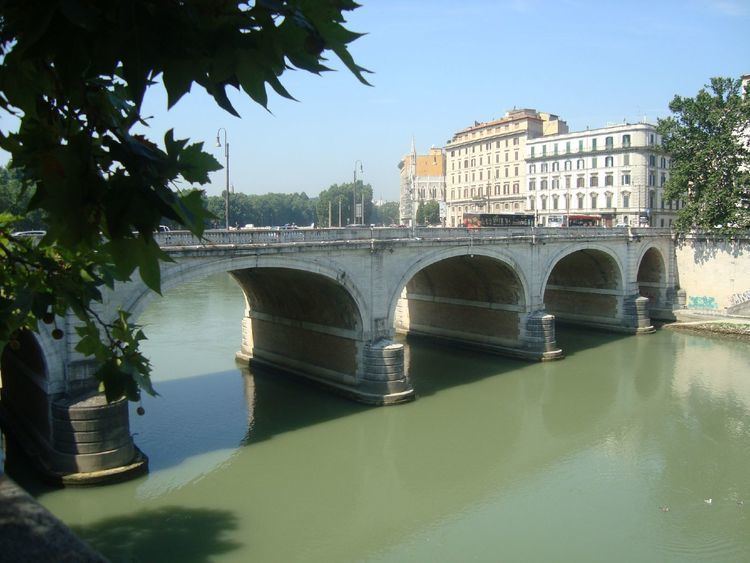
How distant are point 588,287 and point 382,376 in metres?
17.4

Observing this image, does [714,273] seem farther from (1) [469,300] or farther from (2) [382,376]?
(2) [382,376]

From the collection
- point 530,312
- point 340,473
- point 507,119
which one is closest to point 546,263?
point 530,312

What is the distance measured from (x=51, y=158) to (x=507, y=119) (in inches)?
2484

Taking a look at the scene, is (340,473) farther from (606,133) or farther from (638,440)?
(606,133)

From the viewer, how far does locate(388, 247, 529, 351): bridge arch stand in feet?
86.8

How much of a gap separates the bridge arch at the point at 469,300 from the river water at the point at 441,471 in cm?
236

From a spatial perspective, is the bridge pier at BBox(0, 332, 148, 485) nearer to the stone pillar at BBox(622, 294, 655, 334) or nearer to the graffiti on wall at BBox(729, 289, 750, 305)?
the stone pillar at BBox(622, 294, 655, 334)

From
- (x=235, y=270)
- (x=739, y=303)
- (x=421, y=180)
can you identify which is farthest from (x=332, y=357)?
(x=421, y=180)

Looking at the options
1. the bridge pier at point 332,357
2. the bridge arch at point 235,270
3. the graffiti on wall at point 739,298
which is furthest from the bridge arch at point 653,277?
the bridge arch at point 235,270

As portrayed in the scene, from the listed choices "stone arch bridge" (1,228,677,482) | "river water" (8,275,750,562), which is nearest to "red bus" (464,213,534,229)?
"stone arch bridge" (1,228,677,482)

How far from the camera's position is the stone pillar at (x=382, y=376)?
20062mm

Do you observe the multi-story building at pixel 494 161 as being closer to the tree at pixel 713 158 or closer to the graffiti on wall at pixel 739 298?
the tree at pixel 713 158

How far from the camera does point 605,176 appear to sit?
53.2 m

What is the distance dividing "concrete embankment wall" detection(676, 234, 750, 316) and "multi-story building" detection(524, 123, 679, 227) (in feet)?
45.7
